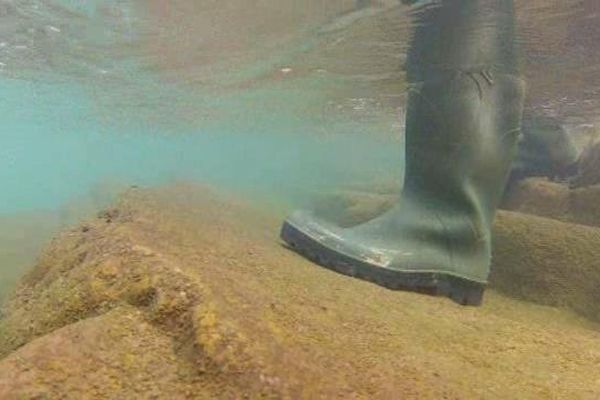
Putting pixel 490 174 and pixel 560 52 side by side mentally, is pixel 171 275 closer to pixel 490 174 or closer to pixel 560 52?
pixel 490 174

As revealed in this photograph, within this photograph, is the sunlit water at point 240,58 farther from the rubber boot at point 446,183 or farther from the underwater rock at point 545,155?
the rubber boot at point 446,183

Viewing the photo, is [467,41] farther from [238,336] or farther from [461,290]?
[238,336]

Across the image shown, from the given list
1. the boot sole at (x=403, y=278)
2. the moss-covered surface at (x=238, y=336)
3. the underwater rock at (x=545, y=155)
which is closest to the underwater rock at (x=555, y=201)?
the underwater rock at (x=545, y=155)

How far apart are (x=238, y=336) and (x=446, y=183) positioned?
215 centimetres

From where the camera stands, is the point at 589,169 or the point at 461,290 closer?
the point at 461,290

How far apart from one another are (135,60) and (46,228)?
473 centimetres

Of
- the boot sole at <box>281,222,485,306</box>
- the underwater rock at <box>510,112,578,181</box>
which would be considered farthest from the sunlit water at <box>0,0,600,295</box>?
the boot sole at <box>281,222,485,306</box>

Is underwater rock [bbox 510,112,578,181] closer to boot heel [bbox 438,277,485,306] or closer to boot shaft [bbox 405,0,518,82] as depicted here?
boot shaft [bbox 405,0,518,82]

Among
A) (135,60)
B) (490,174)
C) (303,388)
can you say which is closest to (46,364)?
(303,388)

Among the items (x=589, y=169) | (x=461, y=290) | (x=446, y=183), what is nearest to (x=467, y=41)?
(x=446, y=183)

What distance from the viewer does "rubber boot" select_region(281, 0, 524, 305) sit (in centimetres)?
308

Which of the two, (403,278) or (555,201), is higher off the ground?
(403,278)

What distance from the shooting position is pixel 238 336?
1.54 meters

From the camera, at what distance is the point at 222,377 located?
57.0 inches
